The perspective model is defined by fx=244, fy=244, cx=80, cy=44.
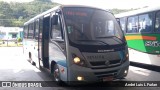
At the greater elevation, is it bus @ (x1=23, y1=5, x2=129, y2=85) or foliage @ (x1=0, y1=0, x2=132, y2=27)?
foliage @ (x1=0, y1=0, x2=132, y2=27)

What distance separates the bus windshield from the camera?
282 inches

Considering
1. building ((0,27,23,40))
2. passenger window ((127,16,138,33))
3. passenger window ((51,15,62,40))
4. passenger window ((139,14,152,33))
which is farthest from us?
building ((0,27,23,40))

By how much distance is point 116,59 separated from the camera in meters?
7.24

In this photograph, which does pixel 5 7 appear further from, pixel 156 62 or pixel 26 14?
pixel 156 62

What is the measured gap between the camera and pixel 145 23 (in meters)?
12.4

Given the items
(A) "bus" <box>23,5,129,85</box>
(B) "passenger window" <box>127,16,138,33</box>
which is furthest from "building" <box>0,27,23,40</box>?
(A) "bus" <box>23,5,129,85</box>

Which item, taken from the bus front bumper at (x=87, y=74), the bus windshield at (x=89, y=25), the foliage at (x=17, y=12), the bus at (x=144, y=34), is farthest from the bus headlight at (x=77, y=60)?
the foliage at (x=17, y=12)

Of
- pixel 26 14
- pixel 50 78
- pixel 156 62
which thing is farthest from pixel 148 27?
pixel 26 14

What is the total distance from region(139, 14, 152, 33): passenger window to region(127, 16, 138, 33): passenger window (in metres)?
0.44

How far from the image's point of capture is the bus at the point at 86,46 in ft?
22.4

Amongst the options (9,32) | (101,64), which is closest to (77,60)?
(101,64)

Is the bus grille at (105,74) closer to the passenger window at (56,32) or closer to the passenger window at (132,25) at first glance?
the passenger window at (56,32)

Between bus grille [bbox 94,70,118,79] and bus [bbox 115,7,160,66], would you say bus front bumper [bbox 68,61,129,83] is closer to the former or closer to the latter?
bus grille [bbox 94,70,118,79]

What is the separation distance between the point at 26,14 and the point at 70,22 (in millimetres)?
77076
